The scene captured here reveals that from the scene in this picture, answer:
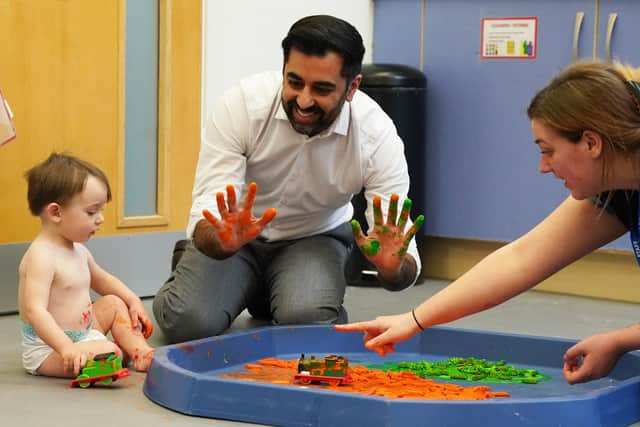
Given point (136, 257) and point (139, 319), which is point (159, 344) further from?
point (136, 257)

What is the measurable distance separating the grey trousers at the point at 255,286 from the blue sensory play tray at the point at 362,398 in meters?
0.22

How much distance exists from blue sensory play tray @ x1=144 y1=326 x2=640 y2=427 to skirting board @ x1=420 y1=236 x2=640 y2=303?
4.17 feet

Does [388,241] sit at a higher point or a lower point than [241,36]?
lower

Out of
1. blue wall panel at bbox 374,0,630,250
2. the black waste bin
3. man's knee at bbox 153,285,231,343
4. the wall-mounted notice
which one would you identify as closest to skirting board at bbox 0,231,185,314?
man's knee at bbox 153,285,231,343

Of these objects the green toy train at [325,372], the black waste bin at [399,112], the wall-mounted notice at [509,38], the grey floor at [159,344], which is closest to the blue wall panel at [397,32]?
the black waste bin at [399,112]

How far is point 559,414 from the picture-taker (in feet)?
5.47

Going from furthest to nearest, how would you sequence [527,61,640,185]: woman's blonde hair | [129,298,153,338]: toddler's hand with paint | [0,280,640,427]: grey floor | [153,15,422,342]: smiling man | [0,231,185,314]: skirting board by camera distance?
[0,231,185,314]: skirting board → [153,15,422,342]: smiling man → [129,298,153,338]: toddler's hand with paint → [0,280,640,427]: grey floor → [527,61,640,185]: woman's blonde hair

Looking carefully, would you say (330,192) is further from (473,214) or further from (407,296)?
(473,214)

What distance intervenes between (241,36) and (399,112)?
625 mm

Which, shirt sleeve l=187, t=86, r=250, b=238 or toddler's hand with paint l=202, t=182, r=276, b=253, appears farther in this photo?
shirt sleeve l=187, t=86, r=250, b=238

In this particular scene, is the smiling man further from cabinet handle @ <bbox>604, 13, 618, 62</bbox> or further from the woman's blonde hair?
cabinet handle @ <bbox>604, 13, 618, 62</bbox>

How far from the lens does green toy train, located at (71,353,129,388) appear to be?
201 centimetres

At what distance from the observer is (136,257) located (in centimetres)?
318

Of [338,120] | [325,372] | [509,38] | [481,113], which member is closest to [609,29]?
[509,38]
